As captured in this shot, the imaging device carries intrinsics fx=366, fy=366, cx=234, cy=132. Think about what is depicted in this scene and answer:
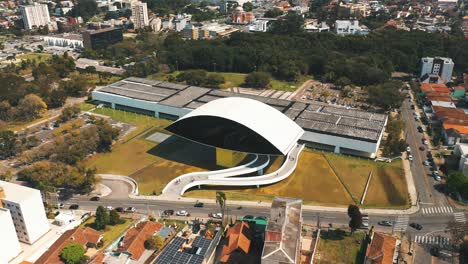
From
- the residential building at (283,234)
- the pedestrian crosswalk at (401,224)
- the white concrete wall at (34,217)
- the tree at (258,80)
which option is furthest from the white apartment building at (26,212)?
the tree at (258,80)

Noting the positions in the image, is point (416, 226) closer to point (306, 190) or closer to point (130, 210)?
point (306, 190)

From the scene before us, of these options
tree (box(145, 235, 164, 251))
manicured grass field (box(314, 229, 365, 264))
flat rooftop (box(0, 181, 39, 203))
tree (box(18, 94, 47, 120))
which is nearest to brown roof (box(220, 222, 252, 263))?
tree (box(145, 235, 164, 251))

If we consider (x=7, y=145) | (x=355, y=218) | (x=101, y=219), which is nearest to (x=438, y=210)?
(x=355, y=218)

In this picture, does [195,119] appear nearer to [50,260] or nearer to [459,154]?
[50,260]

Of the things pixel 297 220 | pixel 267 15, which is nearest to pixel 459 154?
pixel 297 220

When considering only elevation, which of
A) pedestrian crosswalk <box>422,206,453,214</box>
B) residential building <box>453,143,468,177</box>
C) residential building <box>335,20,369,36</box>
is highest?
residential building <box>335,20,369,36</box>

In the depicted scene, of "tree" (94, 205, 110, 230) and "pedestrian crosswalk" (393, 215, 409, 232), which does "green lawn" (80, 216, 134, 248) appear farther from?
"pedestrian crosswalk" (393, 215, 409, 232)
